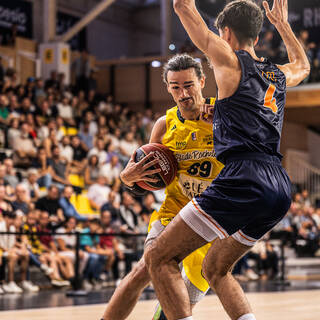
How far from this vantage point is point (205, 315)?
607cm

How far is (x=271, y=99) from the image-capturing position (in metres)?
3.27

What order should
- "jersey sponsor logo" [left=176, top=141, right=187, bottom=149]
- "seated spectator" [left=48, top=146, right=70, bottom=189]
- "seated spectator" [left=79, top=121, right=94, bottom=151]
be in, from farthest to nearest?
"seated spectator" [left=79, top=121, right=94, bottom=151], "seated spectator" [left=48, top=146, right=70, bottom=189], "jersey sponsor logo" [left=176, top=141, right=187, bottom=149]

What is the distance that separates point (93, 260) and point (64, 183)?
2.57 meters

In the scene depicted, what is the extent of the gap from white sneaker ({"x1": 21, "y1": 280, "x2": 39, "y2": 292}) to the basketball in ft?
14.4

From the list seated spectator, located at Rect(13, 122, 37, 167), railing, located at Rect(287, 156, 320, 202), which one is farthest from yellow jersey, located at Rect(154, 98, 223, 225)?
railing, located at Rect(287, 156, 320, 202)

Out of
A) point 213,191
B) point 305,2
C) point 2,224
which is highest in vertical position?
point 305,2

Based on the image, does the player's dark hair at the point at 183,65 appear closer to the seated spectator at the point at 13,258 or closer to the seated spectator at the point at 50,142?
the seated spectator at the point at 13,258

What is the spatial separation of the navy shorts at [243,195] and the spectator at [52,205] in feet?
20.5

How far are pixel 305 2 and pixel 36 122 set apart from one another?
27.9 feet

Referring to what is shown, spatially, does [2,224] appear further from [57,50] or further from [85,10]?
[85,10]

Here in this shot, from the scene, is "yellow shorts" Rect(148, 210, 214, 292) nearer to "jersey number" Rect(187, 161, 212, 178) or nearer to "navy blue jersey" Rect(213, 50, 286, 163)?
"jersey number" Rect(187, 161, 212, 178)

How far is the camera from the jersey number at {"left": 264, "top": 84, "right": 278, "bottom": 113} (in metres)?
3.24

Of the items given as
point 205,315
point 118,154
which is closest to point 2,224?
point 205,315

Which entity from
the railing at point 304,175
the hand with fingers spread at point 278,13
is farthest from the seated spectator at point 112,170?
the hand with fingers spread at point 278,13
